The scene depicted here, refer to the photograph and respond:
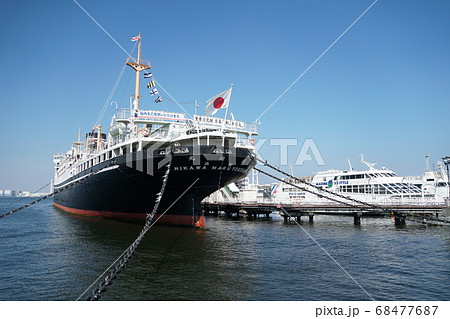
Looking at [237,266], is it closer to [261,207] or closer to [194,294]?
[194,294]

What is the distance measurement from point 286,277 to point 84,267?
10.1 metres

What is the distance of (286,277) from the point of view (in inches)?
536

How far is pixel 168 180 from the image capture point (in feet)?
79.9

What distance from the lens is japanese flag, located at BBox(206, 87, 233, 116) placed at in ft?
75.5

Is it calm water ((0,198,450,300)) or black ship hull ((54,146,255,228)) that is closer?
calm water ((0,198,450,300))

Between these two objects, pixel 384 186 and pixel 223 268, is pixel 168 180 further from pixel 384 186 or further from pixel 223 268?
pixel 384 186

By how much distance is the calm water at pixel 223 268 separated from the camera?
38.3 ft

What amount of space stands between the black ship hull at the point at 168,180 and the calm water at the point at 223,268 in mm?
3170

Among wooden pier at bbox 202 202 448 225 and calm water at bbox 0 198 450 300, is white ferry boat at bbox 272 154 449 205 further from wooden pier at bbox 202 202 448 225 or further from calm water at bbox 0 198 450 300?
calm water at bbox 0 198 450 300

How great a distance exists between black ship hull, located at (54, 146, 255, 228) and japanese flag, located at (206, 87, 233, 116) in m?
3.12

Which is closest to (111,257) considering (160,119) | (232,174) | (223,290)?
(223,290)

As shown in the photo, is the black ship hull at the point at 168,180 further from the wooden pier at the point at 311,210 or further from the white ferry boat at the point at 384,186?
the white ferry boat at the point at 384,186

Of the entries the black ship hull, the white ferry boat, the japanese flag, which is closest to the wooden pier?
the white ferry boat

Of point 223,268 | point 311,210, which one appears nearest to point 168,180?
point 223,268
